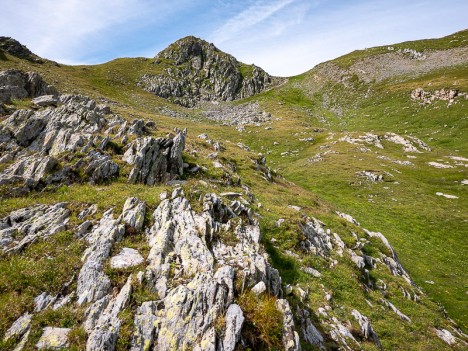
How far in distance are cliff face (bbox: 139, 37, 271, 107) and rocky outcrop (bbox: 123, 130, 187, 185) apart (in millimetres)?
133313

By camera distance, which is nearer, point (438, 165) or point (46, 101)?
point (46, 101)

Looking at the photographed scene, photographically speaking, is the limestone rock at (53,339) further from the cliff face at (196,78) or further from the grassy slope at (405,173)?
the cliff face at (196,78)

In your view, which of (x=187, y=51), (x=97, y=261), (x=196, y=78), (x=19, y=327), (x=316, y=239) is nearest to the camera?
(x=19, y=327)

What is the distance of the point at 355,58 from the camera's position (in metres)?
188

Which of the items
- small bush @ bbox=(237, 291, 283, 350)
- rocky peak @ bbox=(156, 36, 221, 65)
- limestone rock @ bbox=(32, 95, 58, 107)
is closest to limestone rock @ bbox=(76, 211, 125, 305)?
small bush @ bbox=(237, 291, 283, 350)

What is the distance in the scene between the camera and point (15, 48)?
114 meters

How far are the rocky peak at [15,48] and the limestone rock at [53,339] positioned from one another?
5620 inches

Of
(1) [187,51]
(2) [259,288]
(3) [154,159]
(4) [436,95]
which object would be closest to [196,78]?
(1) [187,51]

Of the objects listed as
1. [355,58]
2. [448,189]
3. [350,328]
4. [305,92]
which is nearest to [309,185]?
[448,189]

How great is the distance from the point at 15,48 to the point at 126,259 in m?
146

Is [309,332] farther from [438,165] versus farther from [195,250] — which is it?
[438,165]

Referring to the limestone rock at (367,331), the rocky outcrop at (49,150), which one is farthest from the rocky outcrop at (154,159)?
the limestone rock at (367,331)

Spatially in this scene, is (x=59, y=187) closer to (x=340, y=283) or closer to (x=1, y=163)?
(x=1, y=163)

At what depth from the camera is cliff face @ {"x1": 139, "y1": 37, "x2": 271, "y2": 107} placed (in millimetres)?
160750
